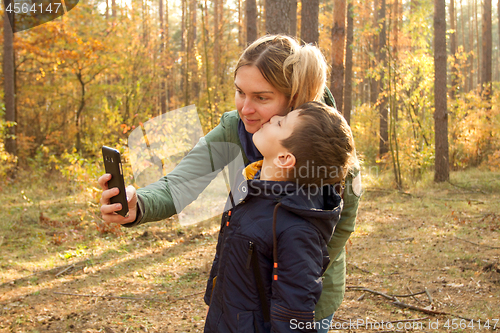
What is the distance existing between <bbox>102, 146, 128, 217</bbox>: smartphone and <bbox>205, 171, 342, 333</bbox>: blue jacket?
38cm

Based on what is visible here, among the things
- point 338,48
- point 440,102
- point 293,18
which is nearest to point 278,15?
point 338,48

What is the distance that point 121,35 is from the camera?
1354 cm

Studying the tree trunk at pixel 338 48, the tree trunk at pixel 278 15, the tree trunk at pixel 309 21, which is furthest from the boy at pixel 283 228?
the tree trunk at pixel 309 21

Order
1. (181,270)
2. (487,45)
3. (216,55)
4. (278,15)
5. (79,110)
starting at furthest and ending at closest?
(216,55)
(487,45)
(79,110)
(278,15)
(181,270)

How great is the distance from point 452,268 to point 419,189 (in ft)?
18.2

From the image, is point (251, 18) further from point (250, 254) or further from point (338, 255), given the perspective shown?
point (250, 254)

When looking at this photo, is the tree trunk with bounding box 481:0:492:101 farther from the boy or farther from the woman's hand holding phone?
the woman's hand holding phone

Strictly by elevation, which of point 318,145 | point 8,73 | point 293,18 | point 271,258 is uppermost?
point 293,18

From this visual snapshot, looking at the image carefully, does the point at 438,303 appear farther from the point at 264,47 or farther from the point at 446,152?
the point at 446,152

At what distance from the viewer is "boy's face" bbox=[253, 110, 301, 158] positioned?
1.47m

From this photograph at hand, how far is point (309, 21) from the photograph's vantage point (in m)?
7.29

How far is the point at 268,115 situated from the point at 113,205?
68 cm

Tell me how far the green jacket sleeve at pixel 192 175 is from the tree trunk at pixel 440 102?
9851 millimetres

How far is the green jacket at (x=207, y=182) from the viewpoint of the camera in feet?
5.07
